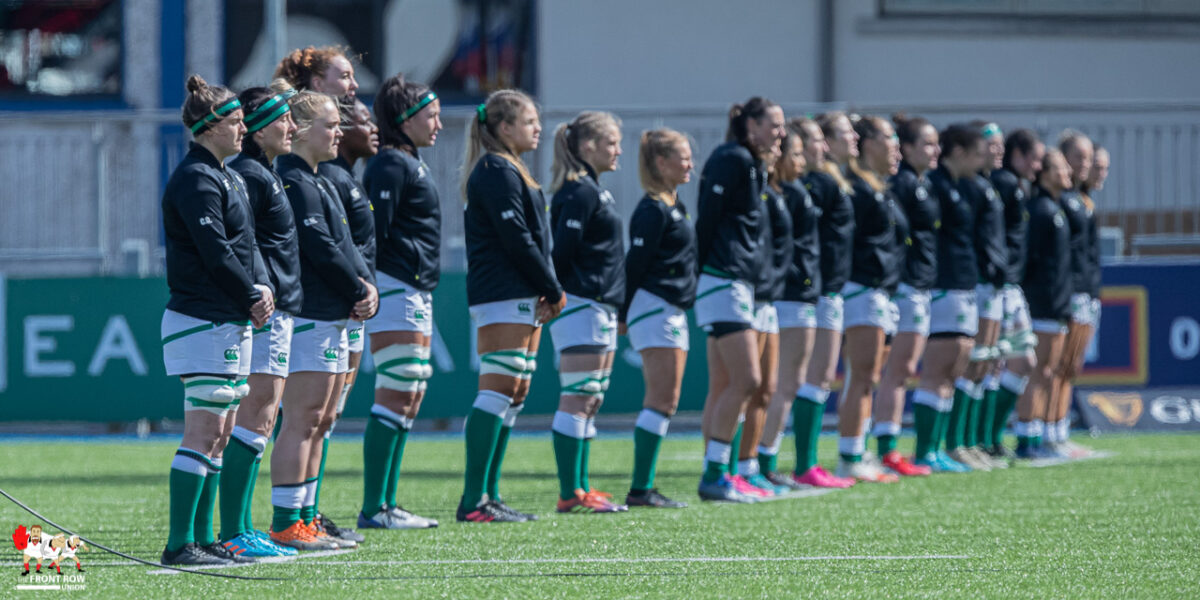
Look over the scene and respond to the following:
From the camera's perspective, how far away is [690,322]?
45.2 feet

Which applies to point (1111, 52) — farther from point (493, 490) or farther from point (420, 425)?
point (493, 490)

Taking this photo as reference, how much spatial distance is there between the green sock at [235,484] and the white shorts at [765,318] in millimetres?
3052

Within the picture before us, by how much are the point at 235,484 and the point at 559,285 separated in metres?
1.84

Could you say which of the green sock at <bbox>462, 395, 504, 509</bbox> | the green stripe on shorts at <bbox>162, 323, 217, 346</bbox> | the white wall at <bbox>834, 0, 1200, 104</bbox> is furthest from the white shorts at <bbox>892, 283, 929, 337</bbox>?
the white wall at <bbox>834, 0, 1200, 104</bbox>

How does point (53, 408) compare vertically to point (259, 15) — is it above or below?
Answer: below

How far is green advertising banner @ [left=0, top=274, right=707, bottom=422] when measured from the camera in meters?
13.4

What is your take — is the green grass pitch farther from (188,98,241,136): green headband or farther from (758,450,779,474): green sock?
(188,98,241,136): green headband

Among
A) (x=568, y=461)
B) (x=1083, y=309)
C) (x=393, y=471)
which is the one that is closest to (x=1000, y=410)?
(x=1083, y=309)

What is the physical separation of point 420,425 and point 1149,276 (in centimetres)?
599

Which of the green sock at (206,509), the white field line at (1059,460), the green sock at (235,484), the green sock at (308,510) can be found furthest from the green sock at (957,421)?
the green sock at (206,509)

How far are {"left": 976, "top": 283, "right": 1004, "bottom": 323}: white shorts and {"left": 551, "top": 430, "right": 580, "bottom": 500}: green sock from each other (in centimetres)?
347

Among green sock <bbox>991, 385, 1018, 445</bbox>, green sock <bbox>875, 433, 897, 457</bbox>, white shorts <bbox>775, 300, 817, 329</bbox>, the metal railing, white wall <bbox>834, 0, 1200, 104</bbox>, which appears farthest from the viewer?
white wall <bbox>834, 0, 1200, 104</bbox>

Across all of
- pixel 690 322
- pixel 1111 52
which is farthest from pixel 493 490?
pixel 1111 52

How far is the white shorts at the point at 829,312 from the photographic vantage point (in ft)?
30.8
